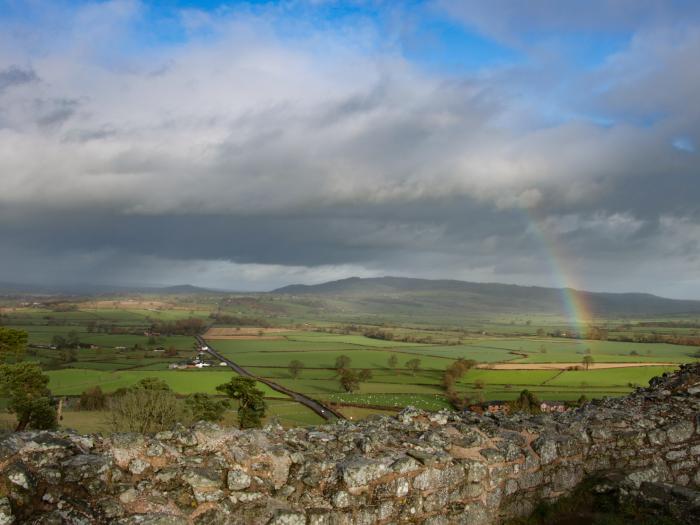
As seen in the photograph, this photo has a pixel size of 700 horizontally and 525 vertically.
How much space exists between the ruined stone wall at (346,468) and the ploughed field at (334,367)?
26040mm

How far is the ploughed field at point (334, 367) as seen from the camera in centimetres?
4284

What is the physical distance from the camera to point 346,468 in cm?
476

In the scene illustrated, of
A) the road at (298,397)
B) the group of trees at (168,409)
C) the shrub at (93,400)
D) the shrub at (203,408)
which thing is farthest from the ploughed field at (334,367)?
the shrub at (203,408)

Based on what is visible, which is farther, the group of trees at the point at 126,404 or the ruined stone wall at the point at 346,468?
the group of trees at the point at 126,404

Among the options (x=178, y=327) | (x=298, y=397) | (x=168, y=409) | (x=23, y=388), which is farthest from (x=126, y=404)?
(x=178, y=327)

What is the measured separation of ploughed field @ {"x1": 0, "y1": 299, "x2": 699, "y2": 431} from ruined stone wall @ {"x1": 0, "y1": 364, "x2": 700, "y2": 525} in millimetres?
26040

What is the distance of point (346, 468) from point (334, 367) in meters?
58.5

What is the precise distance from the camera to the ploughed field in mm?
42844

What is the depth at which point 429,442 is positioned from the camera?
220 inches

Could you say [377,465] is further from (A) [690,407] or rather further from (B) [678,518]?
(A) [690,407]

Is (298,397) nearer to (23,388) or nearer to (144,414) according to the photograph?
(144,414)

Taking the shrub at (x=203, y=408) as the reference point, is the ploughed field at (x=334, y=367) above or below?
below

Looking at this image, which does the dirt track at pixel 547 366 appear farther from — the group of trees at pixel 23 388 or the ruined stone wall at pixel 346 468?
the ruined stone wall at pixel 346 468

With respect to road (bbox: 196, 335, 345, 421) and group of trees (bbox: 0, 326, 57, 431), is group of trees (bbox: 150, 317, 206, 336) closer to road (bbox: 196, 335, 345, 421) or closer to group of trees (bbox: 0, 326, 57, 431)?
road (bbox: 196, 335, 345, 421)
